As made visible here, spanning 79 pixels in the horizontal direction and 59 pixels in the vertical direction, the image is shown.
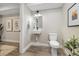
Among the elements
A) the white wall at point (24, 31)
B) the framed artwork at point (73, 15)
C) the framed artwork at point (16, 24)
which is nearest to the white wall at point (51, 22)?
the framed artwork at point (73, 15)

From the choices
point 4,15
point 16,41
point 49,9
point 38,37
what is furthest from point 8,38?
point 49,9

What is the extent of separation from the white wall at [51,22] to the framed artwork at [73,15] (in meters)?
0.28

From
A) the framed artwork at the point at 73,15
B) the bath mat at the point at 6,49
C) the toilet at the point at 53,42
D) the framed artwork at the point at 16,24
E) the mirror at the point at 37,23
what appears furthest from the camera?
the bath mat at the point at 6,49

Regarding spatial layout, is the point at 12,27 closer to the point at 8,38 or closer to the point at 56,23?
the point at 8,38

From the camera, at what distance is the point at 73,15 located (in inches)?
60.3

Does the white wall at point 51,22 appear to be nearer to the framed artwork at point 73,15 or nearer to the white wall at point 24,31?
the framed artwork at point 73,15

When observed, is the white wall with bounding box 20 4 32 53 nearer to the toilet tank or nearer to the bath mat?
the bath mat

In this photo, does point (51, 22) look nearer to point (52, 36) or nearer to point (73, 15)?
point (52, 36)

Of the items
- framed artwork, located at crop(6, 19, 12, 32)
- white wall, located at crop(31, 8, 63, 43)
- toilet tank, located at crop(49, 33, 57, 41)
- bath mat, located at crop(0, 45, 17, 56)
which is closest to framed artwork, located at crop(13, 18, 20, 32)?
framed artwork, located at crop(6, 19, 12, 32)

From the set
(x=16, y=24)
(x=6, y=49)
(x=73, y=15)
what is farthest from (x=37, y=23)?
(x=6, y=49)

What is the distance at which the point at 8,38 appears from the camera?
262 centimetres

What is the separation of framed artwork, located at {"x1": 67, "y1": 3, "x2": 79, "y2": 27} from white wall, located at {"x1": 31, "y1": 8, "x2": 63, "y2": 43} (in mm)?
283

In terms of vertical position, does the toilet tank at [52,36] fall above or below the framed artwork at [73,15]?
below

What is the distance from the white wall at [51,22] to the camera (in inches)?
76.0
